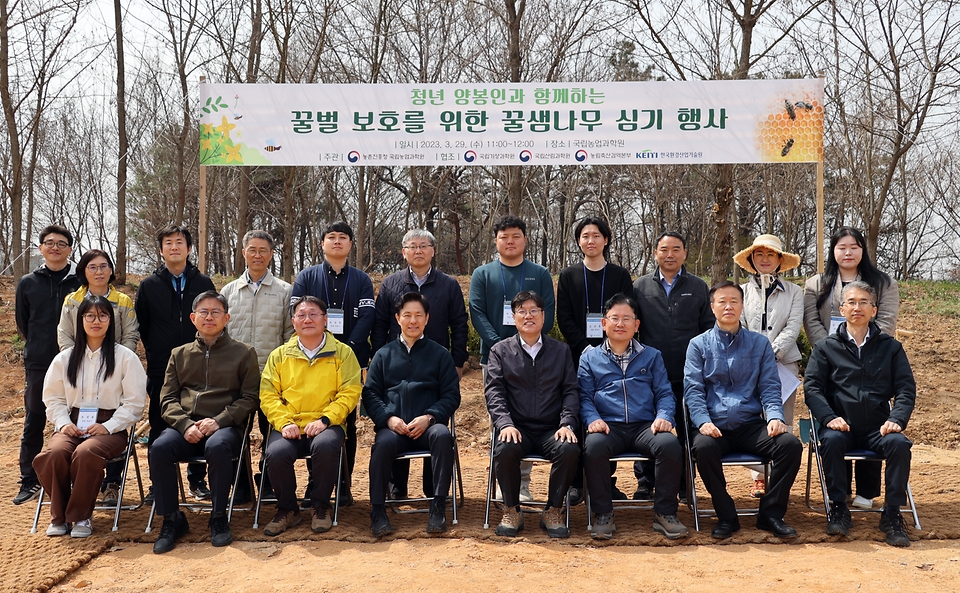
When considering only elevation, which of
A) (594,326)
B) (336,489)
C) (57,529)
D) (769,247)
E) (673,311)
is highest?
(769,247)

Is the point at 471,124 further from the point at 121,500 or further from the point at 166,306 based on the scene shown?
the point at 121,500

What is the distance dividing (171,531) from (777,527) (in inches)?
135

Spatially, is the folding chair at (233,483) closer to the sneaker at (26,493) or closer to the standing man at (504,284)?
the sneaker at (26,493)

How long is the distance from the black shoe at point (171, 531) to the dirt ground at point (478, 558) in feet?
0.19

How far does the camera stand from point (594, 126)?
6863 millimetres

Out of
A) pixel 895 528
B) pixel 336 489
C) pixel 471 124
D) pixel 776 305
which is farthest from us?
pixel 471 124

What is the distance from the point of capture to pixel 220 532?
13.7 feet

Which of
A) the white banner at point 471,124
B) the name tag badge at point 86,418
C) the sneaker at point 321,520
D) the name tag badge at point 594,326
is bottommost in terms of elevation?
the sneaker at point 321,520

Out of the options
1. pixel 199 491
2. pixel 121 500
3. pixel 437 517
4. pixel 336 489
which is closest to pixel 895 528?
pixel 437 517

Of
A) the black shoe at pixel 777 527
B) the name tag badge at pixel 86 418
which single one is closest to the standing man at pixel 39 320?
the name tag badge at pixel 86 418

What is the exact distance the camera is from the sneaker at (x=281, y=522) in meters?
4.23

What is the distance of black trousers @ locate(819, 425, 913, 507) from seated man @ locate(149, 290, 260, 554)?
346cm

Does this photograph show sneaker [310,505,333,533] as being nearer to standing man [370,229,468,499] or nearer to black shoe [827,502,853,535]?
standing man [370,229,468,499]

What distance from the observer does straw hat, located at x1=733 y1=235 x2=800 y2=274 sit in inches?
189
